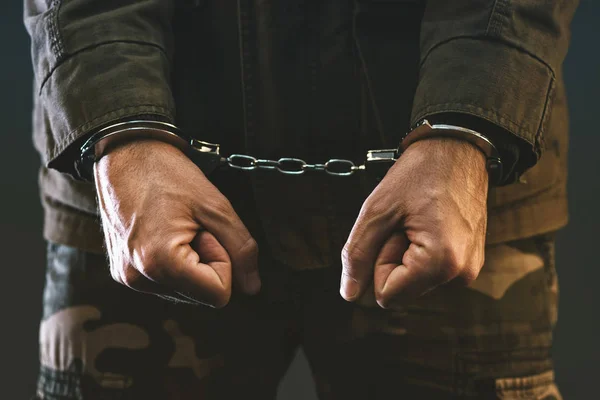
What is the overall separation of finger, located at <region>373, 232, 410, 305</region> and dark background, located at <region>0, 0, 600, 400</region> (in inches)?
42.1

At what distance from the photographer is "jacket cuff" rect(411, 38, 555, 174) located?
0.65 m

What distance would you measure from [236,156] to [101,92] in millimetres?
163

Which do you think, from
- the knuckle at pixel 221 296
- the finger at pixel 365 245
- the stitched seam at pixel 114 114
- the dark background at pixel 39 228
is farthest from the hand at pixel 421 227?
the dark background at pixel 39 228

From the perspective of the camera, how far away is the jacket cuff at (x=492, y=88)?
655mm

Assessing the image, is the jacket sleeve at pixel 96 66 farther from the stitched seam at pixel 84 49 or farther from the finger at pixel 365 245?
the finger at pixel 365 245

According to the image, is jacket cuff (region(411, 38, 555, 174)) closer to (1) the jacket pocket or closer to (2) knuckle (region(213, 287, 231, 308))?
(1) the jacket pocket

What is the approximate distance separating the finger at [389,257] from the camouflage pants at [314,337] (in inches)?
8.6

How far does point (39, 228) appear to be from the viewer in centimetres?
162

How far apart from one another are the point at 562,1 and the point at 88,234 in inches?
25.7

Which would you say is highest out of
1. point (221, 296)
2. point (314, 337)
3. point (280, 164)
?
point (280, 164)

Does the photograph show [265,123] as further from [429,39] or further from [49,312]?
[49,312]

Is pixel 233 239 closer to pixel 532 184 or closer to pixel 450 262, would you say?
pixel 450 262

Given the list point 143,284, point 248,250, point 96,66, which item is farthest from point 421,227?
point 96,66

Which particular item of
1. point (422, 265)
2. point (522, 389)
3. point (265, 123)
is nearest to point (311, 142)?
point (265, 123)
